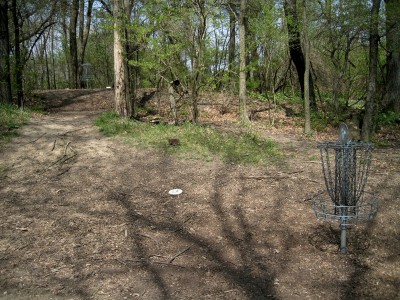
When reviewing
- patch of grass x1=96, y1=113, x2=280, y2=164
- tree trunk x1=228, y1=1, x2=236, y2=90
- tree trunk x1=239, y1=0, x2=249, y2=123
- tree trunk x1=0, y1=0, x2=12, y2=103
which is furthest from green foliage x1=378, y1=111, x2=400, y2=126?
tree trunk x1=0, y1=0, x2=12, y2=103

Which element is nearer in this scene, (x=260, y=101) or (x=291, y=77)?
(x=260, y=101)

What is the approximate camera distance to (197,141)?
7582 millimetres

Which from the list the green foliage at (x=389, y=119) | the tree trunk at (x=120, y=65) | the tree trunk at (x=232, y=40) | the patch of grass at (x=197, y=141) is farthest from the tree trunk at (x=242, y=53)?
the green foliage at (x=389, y=119)

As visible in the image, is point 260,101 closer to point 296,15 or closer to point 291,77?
point 291,77

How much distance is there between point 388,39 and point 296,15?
266cm

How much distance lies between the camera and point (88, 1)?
757 inches

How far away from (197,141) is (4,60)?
245 inches

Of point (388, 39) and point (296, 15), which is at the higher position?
point (296, 15)

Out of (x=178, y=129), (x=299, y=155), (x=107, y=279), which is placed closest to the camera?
(x=107, y=279)

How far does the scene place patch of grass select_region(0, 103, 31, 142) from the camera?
740 centimetres

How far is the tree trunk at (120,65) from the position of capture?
8977mm

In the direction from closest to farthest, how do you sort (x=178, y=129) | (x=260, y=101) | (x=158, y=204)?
(x=158, y=204), (x=178, y=129), (x=260, y=101)

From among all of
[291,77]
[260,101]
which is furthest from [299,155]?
[291,77]

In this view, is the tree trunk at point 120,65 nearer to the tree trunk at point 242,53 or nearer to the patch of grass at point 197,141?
the patch of grass at point 197,141
